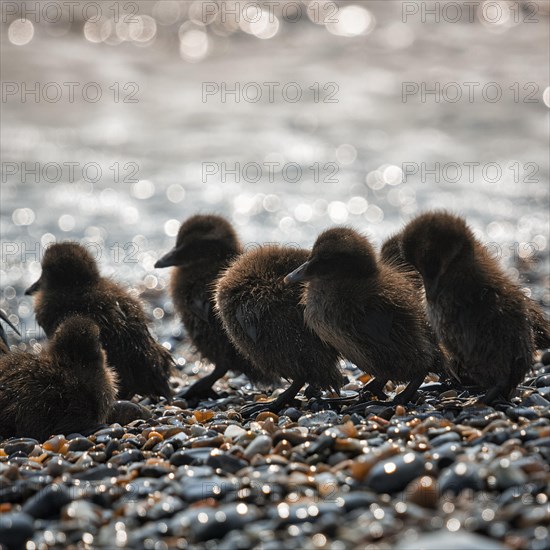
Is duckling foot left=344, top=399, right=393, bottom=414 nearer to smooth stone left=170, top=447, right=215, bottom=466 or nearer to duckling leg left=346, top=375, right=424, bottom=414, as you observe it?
duckling leg left=346, top=375, right=424, bottom=414

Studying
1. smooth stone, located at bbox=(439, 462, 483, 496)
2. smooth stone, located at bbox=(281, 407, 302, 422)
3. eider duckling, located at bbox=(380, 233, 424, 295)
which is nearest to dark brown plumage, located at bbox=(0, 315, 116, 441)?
smooth stone, located at bbox=(281, 407, 302, 422)

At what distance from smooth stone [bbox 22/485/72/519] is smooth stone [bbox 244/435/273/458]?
1005 millimetres

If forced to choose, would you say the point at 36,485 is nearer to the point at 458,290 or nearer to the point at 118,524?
the point at 118,524

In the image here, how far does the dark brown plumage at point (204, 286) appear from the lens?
27.6ft

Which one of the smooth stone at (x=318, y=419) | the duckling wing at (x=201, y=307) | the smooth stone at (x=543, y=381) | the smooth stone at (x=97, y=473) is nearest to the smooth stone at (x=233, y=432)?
the smooth stone at (x=318, y=419)

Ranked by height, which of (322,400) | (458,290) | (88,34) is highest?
(88,34)

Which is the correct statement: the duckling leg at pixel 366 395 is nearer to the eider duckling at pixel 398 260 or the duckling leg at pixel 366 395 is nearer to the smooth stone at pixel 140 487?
the eider duckling at pixel 398 260

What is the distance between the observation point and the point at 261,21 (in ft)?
94.2

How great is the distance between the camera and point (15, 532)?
15.0 ft

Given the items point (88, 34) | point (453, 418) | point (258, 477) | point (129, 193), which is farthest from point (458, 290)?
point (88, 34)

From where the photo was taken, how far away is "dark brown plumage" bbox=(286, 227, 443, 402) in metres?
6.78

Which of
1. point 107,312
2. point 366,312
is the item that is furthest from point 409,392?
point 107,312

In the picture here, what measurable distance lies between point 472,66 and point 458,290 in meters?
18.7

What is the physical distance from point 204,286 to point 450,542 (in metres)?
4.89
